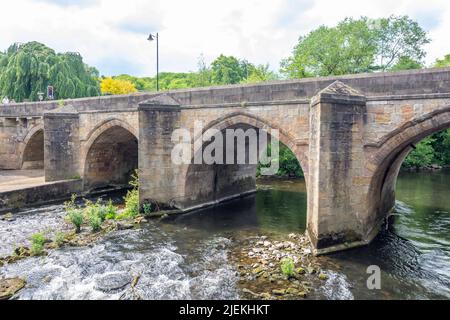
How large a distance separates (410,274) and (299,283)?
301 centimetres

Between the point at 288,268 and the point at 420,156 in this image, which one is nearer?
the point at 288,268

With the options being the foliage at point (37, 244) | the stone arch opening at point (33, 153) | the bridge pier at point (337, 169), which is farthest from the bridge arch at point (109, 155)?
the bridge pier at point (337, 169)

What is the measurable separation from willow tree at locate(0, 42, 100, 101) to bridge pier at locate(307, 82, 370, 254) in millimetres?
23144

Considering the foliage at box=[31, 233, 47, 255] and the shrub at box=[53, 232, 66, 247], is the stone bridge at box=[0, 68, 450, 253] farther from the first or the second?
the foliage at box=[31, 233, 47, 255]

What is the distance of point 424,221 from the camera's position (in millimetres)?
13094

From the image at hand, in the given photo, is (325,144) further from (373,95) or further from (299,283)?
(299,283)

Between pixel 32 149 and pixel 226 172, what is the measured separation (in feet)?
45.1

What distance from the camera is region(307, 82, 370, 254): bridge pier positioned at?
9.12 metres

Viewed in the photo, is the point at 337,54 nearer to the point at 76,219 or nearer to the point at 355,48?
the point at 355,48

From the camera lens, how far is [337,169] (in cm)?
934

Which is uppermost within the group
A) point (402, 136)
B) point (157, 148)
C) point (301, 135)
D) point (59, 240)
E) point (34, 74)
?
point (34, 74)

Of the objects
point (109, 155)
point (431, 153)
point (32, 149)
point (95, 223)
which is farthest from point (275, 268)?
point (431, 153)

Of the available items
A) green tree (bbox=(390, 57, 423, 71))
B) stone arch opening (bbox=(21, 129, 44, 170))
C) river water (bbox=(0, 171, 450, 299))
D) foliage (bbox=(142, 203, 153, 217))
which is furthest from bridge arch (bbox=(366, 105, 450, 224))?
stone arch opening (bbox=(21, 129, 44, 170))
